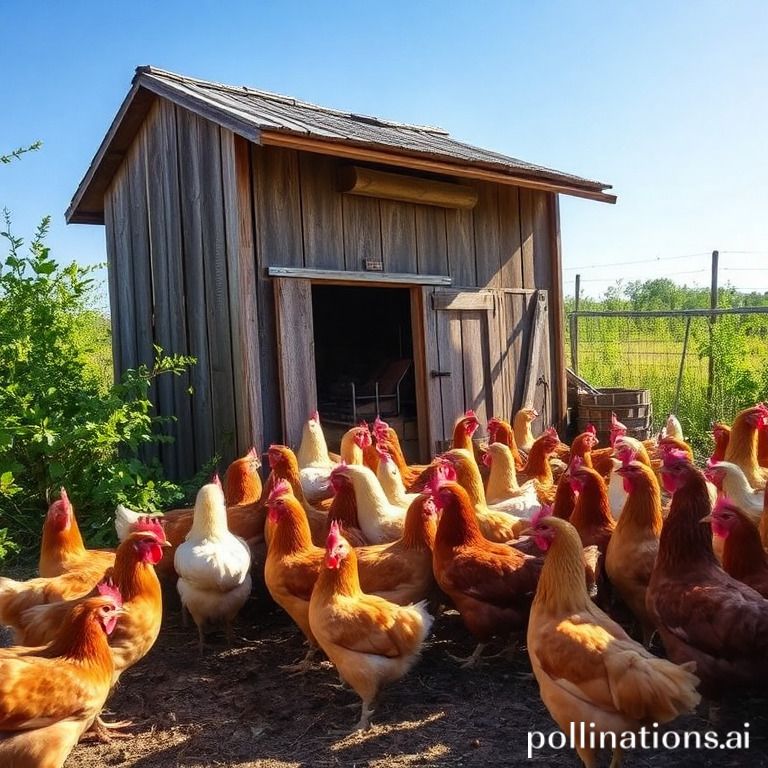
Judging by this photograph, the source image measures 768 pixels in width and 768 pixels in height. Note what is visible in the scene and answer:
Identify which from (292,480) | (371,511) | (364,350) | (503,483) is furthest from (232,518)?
(364,350)

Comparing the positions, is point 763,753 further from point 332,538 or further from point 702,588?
point 332,538

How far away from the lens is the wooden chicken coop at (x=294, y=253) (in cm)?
624

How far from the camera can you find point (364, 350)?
36.7ft

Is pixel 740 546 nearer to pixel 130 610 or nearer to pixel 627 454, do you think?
pixel 627 454

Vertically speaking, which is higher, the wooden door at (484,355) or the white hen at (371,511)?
the wooden door at (484,355)

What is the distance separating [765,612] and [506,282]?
5.75 meters

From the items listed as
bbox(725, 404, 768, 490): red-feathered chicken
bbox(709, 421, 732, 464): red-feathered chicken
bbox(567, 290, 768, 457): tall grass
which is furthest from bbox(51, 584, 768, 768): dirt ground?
bbox(567, 290, 768, 457): tall grass

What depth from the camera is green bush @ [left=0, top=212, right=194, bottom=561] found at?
5.28 meters

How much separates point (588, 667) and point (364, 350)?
8.74m

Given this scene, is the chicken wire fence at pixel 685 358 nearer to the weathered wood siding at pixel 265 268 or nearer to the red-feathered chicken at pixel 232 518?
the weathered wood siding at pixel 265 268

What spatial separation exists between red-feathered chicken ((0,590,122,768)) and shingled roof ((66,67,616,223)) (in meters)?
3.95

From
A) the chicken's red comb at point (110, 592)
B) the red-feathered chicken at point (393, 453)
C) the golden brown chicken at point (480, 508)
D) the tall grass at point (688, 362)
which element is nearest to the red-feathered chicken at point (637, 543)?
the golden brown chicken at point (480, 508)

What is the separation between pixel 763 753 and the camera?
3.01 metres

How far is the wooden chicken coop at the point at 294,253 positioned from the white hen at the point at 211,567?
1.94m
